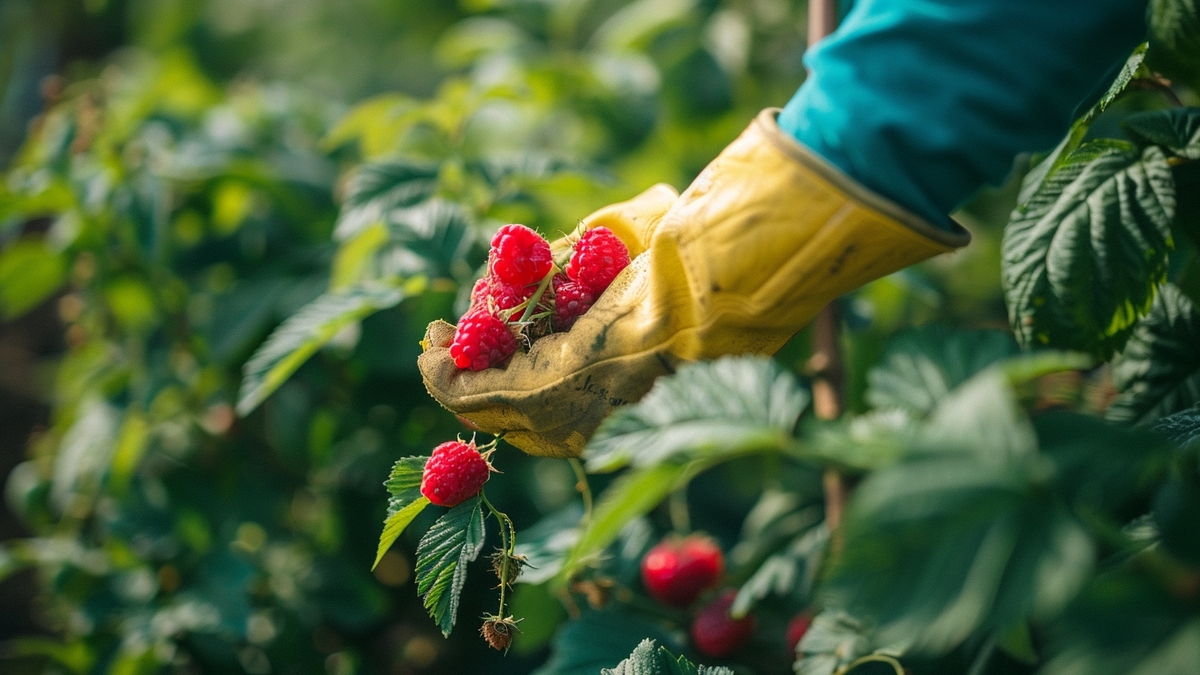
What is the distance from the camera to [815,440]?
0.43 meters

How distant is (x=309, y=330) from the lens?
0.95 m

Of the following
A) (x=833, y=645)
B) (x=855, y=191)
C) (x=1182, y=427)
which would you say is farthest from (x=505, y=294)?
(x=1182, y=427)

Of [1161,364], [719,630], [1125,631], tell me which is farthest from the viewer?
[719,630]

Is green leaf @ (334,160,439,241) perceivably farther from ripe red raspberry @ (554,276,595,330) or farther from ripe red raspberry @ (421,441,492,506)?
ripe red raspberry @ (421,441,492,506)

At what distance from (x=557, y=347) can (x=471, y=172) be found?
539 mm

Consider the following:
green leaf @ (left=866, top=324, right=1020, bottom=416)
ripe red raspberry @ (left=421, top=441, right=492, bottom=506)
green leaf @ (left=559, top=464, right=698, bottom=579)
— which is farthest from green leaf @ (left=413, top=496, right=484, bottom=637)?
green leaf @ (left=866, top=324, right=1020, bottom=416)

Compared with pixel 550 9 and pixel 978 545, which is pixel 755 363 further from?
pixel 550 9

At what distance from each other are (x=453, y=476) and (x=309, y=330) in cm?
33

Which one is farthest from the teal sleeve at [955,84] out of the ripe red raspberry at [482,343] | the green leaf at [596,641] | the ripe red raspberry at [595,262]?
the green leaf at [596,641]

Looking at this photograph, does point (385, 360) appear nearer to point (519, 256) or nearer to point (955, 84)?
point (519, 256)

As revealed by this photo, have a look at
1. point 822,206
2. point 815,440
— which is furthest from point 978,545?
point 822,206

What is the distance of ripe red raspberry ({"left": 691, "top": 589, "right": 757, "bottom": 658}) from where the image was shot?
109 centimetres

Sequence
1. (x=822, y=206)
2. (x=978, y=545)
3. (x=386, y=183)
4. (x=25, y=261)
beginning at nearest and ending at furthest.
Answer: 1. (x=978, y=545)
2. (x=822, y=206)
3. (x=386, y=183)
4. (x=25, y=261)

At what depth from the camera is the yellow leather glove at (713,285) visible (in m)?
0.68
